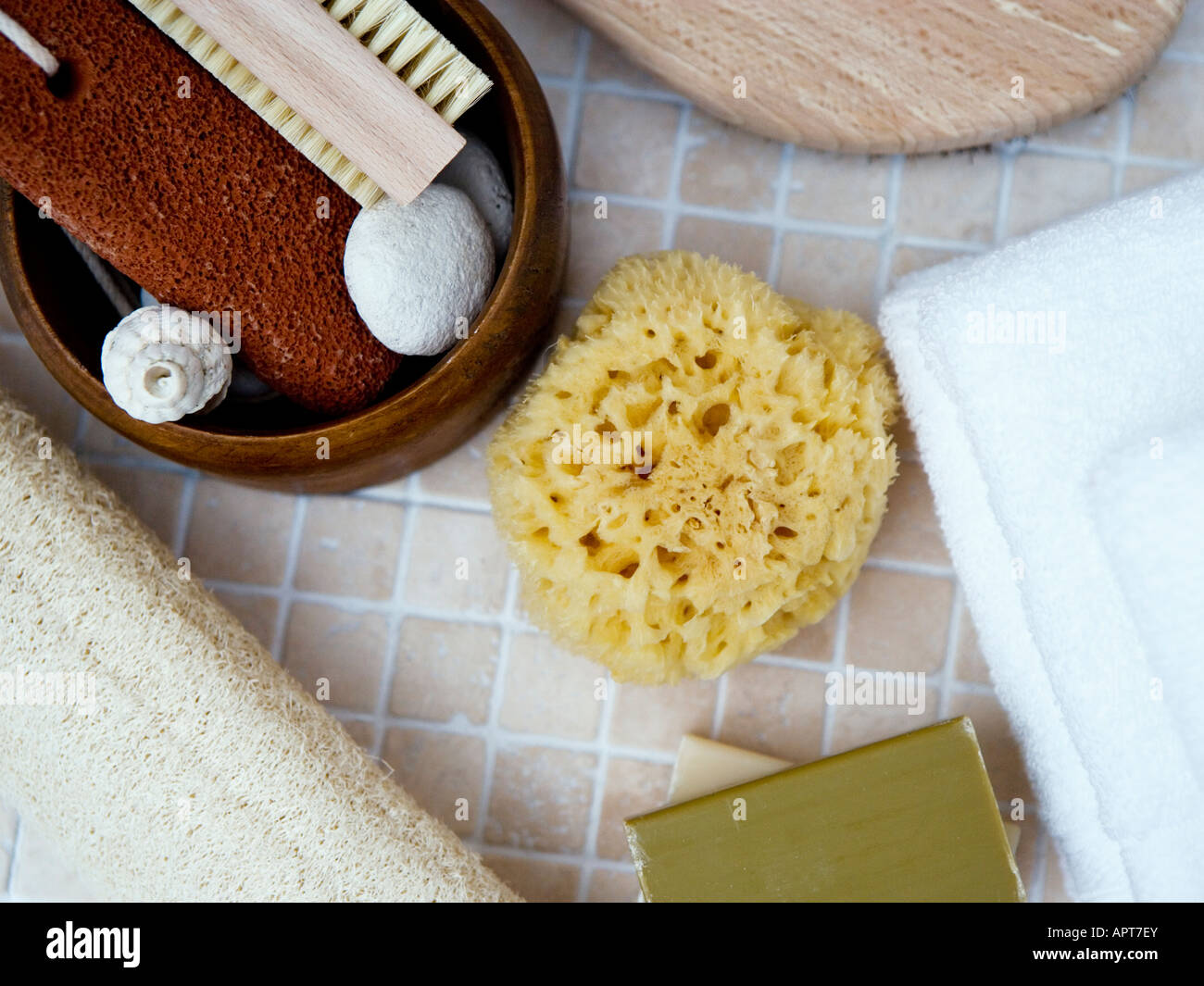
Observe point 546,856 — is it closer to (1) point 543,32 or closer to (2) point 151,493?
(2) point 151,493

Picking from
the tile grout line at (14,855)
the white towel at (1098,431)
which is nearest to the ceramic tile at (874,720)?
the white towel at (1098,431)

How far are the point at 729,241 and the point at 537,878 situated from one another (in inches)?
18.3

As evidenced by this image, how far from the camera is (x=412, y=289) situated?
51 centimetres

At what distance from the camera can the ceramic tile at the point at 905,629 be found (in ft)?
2.23

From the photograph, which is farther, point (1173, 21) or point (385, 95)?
point (1173, 21)

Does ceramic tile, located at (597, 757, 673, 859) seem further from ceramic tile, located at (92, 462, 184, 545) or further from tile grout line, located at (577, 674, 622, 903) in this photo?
ceramic tile, located at (92, 462, 184, 545)

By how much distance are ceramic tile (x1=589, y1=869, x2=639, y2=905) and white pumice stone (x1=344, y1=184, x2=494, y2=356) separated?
15.1 inches

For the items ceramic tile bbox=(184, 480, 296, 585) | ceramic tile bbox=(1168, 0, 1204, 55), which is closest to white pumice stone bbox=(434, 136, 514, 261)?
ceramic tile bbox=(184, 480, 296, 585)

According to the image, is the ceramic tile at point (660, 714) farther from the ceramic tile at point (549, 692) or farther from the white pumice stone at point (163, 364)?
the white pumice stone at point (163, 364)

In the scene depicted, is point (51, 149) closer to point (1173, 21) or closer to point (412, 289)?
point (412, 289)

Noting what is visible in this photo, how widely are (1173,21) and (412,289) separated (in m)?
0.51

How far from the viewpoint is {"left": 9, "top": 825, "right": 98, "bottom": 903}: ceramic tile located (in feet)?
2.22
